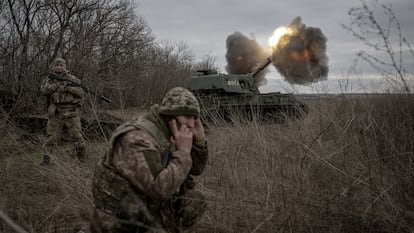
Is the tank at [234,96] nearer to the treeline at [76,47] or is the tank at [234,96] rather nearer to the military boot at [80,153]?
the treeline at [76,47]

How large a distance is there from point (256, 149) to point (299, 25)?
39.7ft

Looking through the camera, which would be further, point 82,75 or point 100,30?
point 100,30

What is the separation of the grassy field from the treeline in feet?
10.2

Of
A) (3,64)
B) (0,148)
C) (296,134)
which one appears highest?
(3,64)

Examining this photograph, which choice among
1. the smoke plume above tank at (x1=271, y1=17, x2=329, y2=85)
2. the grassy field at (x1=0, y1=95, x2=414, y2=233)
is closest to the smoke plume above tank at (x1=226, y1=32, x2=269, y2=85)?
the smoke plume above tank at (x1=271, y1=17, x2=329, y2=85)

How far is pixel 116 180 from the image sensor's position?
226 centimetres

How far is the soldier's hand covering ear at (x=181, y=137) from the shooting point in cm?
228

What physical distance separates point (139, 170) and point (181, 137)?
12.6 inches

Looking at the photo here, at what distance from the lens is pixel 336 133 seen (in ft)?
13.6

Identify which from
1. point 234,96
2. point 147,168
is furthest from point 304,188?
point 234,96

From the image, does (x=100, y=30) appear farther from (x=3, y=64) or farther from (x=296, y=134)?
(x=296, y=134)

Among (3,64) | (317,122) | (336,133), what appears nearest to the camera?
(336,133)

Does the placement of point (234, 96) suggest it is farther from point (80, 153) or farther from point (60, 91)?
point (80, 153)

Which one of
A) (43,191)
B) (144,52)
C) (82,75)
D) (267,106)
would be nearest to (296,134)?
(43,191)
